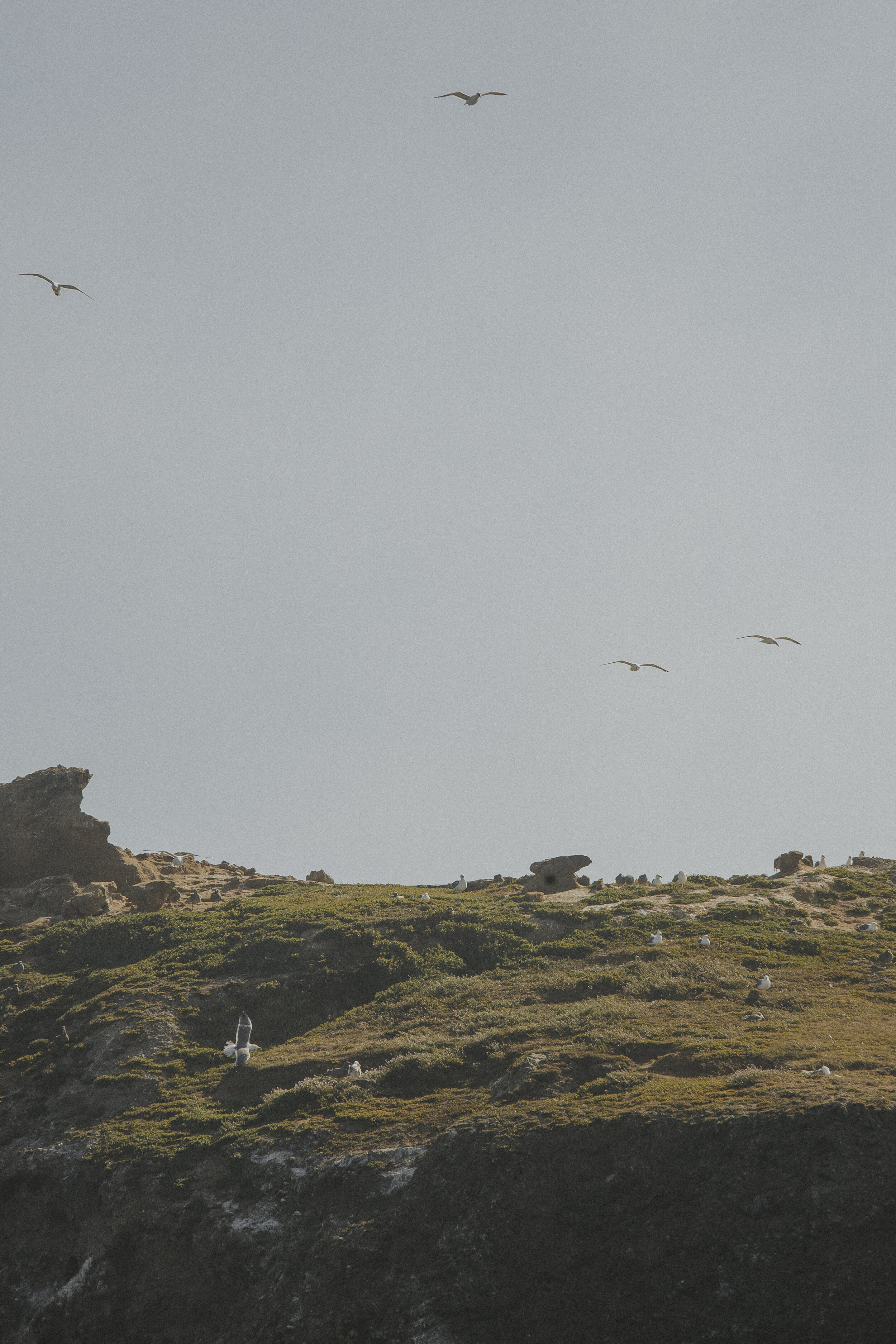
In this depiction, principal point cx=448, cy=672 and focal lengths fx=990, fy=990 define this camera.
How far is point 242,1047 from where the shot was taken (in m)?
29.5

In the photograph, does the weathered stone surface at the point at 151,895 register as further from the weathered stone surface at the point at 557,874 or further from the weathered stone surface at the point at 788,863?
the weathered stone surface at the point at 788,863

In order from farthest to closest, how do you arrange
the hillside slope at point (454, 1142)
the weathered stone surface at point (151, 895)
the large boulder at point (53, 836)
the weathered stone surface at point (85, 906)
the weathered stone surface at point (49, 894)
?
the large boulder at point (53, 836)
the weathered stone surface at point (151, 895)
the weathered stone surface at point (49, 894)
the weathered stone surface at point (85, 906)
the hillside slope at point (454, 1142)

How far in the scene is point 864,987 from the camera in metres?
31.7

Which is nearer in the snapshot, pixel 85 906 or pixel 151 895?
pixel 85 906

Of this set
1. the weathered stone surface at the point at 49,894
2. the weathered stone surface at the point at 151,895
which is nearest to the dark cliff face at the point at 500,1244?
the weathered stone surface at the point at 151,895

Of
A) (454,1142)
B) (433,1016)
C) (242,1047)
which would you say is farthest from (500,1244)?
(242,1047)

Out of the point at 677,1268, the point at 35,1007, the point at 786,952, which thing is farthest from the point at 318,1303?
the point at 786,952

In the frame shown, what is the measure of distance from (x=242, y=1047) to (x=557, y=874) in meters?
20.6

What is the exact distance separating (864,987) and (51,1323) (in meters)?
24.5

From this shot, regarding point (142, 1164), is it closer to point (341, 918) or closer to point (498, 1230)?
point (498, 1230)

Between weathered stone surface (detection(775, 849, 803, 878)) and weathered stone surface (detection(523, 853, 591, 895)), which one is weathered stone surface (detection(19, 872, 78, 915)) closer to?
weathered stone surface (detection(523, 853, 591, 895))

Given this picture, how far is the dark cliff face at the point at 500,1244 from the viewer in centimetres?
1750

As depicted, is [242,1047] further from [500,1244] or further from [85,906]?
[85,906]

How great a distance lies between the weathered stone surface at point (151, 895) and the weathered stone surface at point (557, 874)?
16477 mm
